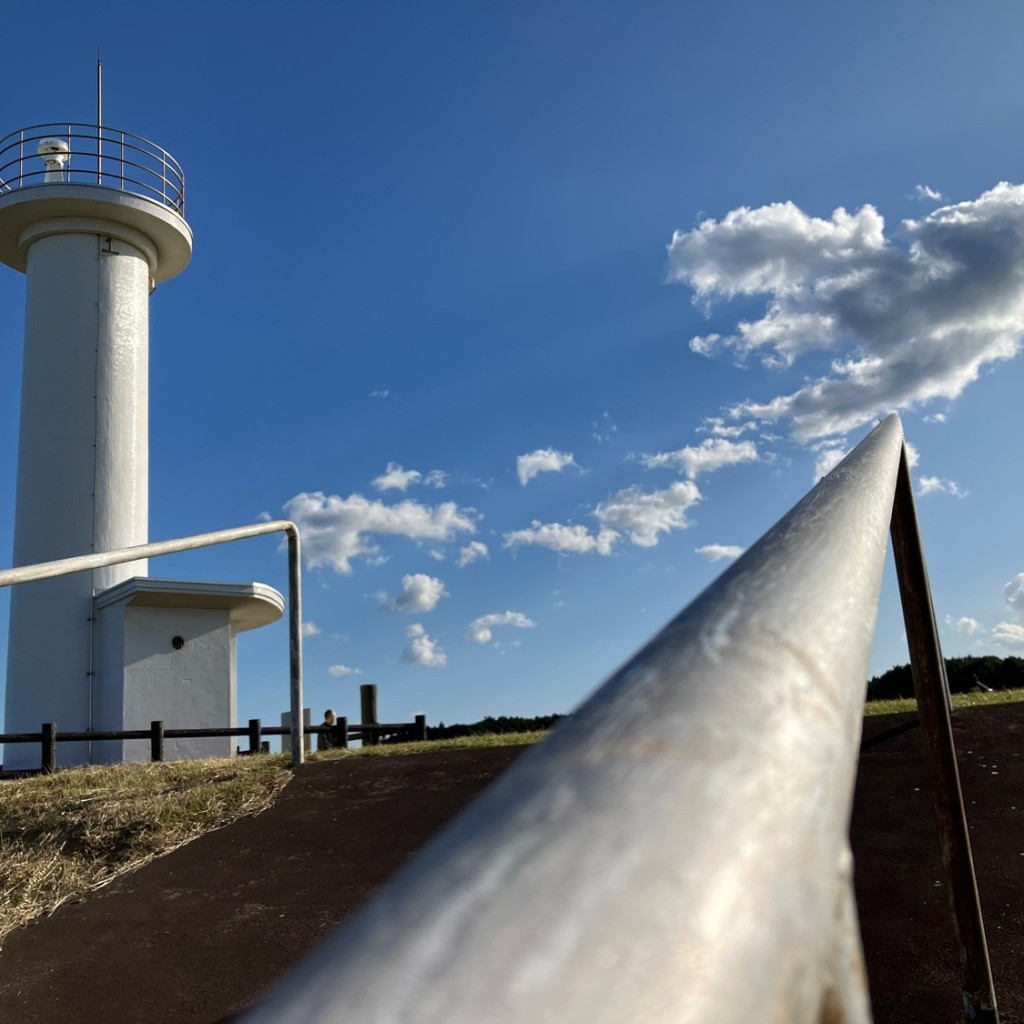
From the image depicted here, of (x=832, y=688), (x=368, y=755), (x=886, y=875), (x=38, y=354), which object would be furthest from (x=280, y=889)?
(x=38, y=354)

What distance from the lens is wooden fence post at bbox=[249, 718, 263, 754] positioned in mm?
13844

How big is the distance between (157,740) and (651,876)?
13.7 meters

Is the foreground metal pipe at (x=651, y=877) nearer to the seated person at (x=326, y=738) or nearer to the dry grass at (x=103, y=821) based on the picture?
the dry grass at (x=103, y=821)

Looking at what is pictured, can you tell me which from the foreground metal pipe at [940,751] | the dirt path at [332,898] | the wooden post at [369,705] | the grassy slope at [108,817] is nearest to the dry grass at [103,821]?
the grassy slope at [108,817]

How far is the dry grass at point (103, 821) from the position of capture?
5.37 metres

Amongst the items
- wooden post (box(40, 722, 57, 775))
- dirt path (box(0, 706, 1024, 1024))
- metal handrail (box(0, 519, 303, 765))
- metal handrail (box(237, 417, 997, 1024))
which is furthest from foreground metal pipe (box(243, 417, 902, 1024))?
wooden post (box(40, 722, 57, 775))

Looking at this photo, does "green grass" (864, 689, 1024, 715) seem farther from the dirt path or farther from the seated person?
the seated person

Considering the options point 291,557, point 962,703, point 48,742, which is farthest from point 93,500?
point 962,703

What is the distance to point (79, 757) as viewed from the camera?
13617 millimetres

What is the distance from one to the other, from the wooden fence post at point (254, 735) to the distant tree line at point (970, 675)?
888 centimetres

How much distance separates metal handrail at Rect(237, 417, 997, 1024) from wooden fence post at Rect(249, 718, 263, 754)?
14.2 meters

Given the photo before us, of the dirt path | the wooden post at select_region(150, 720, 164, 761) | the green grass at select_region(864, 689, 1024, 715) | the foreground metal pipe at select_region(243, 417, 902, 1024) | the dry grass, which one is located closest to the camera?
the foreground metal pipe at select_region(243, 417, 902, 1024)

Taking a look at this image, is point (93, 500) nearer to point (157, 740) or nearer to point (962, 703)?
point (157, 740)

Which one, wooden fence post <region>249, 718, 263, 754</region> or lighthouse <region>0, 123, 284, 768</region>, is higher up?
lighthouse <region>0, 123, 284, 768</region>
